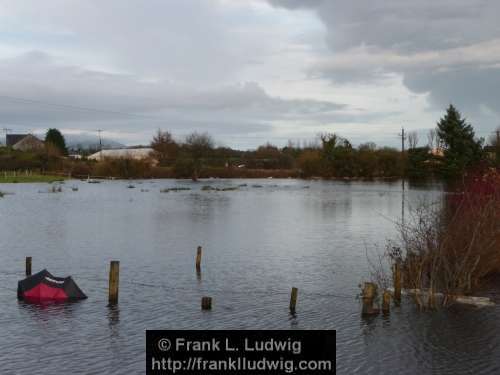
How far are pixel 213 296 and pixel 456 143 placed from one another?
220 feet

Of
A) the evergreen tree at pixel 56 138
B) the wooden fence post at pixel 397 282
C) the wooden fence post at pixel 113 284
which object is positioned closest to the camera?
the wooden fence post at pixel 397 282

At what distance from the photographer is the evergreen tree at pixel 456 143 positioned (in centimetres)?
7969

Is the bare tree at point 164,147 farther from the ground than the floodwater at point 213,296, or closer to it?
farther from the ground

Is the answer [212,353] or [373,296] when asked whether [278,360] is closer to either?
[212,353]

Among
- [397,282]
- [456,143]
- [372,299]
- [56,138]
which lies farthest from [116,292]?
[56,138]

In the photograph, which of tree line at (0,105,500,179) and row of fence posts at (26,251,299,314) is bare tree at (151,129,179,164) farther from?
row of fence posts at (26,251,299,314)

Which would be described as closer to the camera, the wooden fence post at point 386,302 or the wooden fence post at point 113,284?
the wooden fence post at point 386,302

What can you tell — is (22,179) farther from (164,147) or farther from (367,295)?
(367,295)

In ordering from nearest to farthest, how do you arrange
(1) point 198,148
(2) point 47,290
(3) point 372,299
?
(3) point 372,299, (2) point 47,290, (1) point 198,148

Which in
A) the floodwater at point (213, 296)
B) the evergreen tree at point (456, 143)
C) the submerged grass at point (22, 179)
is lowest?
the floodwater at point (213, 296)

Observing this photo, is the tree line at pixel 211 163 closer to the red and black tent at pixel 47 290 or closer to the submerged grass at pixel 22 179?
the submerged grass at pixel 22 179

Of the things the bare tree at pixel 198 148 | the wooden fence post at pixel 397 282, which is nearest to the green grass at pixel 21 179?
the bare tree at pixel 198 148

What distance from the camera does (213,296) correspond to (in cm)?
2184

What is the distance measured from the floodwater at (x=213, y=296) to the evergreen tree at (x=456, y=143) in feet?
122
